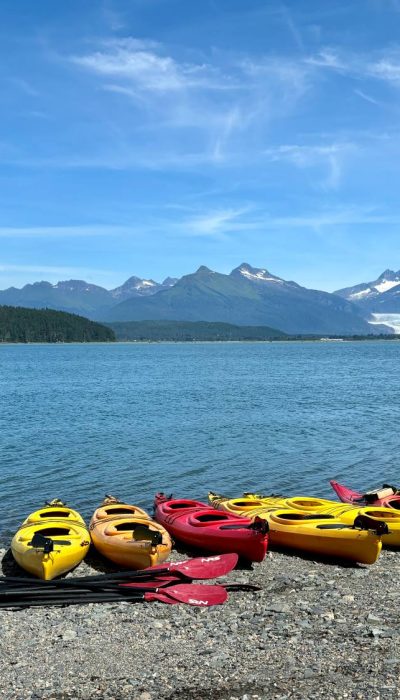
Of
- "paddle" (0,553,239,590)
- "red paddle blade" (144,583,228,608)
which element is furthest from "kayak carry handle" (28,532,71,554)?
"red paddle blade" (144,583,228,608)

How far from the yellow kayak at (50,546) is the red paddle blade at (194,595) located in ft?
7.82

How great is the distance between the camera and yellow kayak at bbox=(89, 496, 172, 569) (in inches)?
555

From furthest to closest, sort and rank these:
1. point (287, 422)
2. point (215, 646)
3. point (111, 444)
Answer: point (287, 422)
point (111, 444)
point (215, 646)

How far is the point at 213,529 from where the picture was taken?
1541cm

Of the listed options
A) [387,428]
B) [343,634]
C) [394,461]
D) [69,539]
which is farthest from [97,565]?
[387,428]

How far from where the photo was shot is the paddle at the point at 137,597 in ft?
40.4

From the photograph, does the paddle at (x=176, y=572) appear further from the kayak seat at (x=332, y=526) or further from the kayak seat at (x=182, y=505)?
the kayak seat at (x=182, y=505)

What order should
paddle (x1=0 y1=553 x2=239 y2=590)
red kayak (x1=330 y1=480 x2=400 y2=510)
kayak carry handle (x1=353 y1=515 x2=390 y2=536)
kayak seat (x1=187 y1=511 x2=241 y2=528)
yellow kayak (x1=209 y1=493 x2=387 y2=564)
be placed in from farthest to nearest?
red kayak (x1=330 y1=480 x2=400 y2=510) → kayak seat (x1=187 y1=511 x2=241 y2=528) → yellow kayak (x1=209 y1=493 x2=387 y2=564) → kayak carry handle (x1=353 y1=515 x2=390 y2=536) → paddle (x1=0 y1=553 x2=239 y2=590)

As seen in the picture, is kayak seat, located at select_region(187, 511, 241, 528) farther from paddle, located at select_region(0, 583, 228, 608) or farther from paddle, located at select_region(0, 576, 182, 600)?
paddle, located at select_region(0, 583, 228, 608)

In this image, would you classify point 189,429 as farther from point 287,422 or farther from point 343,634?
point 343,634

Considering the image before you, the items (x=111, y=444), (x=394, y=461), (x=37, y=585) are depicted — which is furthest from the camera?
(x=111, y=444)

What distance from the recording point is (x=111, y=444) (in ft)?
112

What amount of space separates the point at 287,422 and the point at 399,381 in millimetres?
46217

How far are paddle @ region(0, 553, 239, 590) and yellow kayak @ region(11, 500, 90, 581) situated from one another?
379mm
